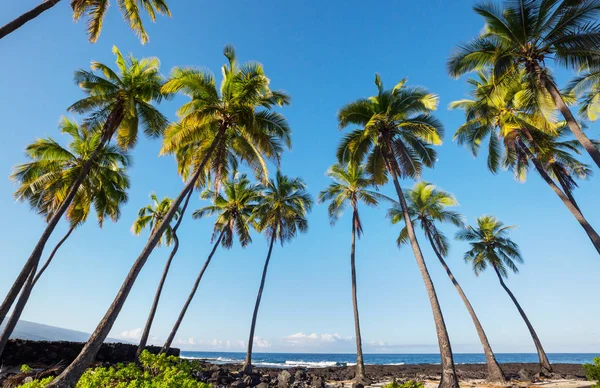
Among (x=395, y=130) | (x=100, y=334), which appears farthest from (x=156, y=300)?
(x=395, y=130)

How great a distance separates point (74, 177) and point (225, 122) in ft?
30.6

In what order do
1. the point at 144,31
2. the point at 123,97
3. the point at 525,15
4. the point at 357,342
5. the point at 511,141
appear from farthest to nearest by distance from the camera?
the point at 357,342 → the point at 511,141 → the point at 123,97 → the point at 144,31 → the point at 525,15

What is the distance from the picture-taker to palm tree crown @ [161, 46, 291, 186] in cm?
1191

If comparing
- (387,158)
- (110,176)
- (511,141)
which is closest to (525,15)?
(511,141)

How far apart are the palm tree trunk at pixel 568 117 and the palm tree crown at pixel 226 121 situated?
9.81 m

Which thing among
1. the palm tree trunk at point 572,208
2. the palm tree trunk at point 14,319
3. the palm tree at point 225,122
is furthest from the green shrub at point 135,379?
the palm tree trunk at point 572,208

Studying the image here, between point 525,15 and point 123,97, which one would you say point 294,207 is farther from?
point 525,15

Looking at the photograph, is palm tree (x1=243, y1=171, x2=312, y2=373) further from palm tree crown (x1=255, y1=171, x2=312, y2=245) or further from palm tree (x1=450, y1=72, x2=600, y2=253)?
palm tree (x1=450, y1=72, x2=600, y2=253)

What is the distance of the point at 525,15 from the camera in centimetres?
1024

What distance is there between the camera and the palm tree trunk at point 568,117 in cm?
913

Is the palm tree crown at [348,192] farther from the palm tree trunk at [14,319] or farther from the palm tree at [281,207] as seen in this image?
the palm tree trunk at [14,319]

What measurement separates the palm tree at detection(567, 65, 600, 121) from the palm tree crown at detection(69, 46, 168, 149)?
59.4 feet

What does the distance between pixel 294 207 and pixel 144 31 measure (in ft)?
46.1

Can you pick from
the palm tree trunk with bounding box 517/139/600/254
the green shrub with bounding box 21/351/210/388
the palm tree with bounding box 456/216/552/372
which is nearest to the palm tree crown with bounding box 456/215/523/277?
the palm tree with bounding box 456/216/552/372
